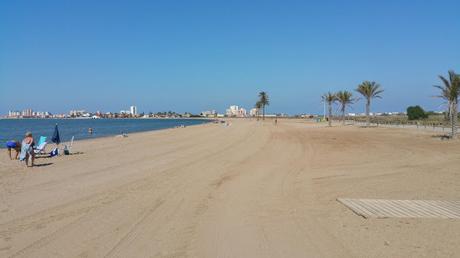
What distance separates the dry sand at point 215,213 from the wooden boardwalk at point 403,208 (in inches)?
10.0

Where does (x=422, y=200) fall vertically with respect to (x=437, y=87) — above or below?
below

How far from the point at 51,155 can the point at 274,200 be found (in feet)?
40.5

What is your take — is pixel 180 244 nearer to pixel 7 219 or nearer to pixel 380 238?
pixel 380 238

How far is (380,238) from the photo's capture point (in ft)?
18.0

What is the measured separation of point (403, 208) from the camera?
7.26 m

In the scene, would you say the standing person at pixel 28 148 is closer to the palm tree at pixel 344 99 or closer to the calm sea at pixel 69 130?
the calm sea at pixel 69 130

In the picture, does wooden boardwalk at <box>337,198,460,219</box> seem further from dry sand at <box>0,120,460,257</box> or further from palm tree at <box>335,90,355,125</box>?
palm tree at <box>335,90,355,125</box>

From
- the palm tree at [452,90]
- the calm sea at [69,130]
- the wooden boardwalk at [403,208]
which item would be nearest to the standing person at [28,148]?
the wooden boardwalk at [403,208]

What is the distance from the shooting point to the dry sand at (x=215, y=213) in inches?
201

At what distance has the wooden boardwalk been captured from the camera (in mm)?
6746

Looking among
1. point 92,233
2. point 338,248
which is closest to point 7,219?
point 92,233

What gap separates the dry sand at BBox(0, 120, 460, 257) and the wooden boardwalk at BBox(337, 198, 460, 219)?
0.26 metres

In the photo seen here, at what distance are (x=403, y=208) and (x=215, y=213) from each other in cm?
321

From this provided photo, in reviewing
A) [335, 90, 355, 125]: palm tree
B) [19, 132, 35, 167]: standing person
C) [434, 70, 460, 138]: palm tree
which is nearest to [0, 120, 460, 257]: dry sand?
[19, 132, 35, 167]: standing person
